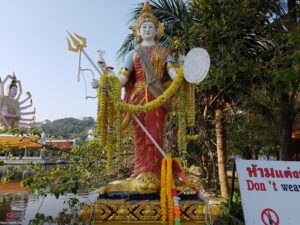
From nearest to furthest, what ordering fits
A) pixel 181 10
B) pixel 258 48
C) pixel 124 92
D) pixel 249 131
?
pixel 124 92
pixel 258 48
pixel 181 10
pixel 249 131

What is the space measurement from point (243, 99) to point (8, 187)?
10.2 metres

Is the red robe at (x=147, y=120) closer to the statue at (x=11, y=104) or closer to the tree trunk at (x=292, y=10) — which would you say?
the tree trunk at (x=292, y=10)

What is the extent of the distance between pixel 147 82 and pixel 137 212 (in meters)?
1.67

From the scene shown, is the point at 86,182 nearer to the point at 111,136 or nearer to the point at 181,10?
the point at 111,136

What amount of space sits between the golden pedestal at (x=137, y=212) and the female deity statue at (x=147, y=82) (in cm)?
55

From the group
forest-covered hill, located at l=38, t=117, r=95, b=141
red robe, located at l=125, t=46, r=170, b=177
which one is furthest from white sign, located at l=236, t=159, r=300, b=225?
forest-covered hill, located at l=38, t=117, r=95, b=141

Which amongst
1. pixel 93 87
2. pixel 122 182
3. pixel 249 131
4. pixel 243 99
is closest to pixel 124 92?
pixel 93 87

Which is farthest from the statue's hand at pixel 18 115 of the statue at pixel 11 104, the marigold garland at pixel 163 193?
the marigold garland at pixel 163 193

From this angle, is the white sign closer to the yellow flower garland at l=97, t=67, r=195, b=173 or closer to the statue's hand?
the yellow flower garland at l=97, t=67, r=195, b=173

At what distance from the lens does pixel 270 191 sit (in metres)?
3.65

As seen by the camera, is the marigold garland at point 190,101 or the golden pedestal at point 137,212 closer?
the golden pedestal at point 137,212

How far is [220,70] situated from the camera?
547cm

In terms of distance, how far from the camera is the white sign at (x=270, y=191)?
11.5ft

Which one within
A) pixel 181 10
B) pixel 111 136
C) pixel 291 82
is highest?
pixel 181 10
